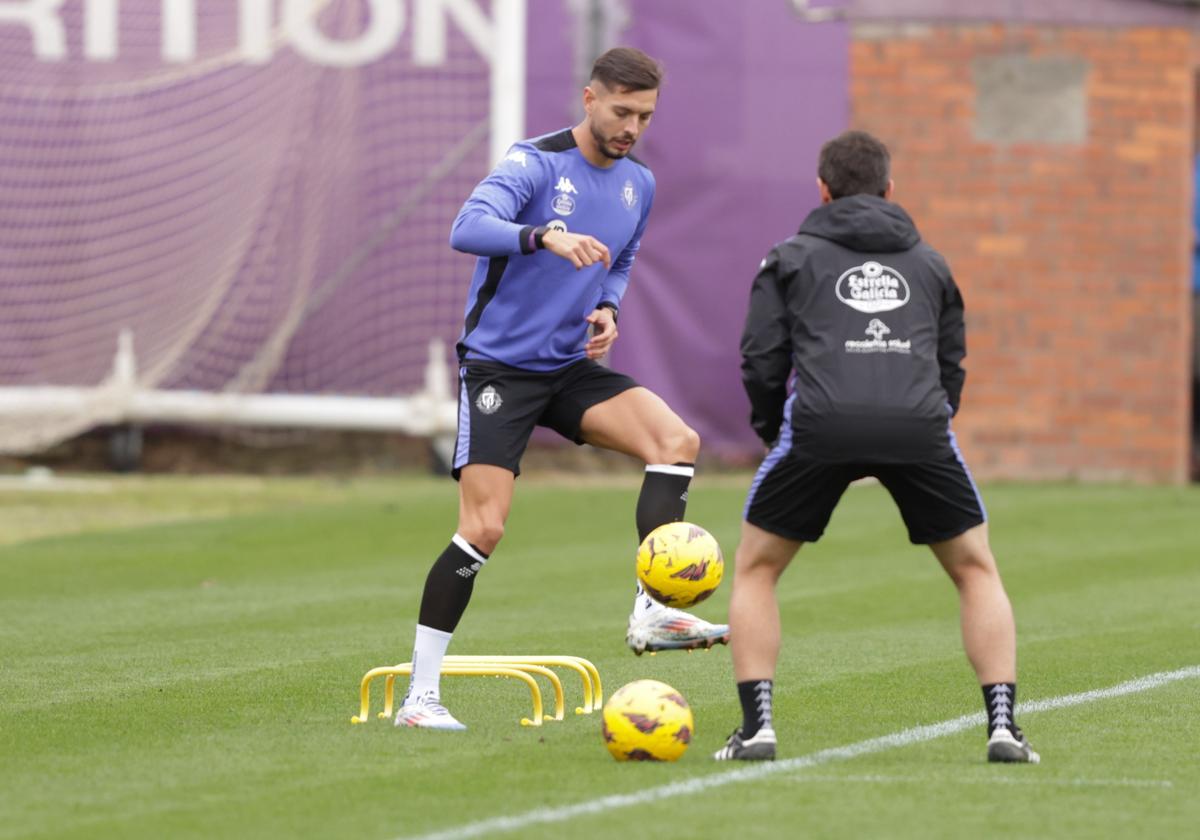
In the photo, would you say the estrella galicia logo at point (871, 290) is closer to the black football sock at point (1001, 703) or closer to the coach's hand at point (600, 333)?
the black football sock at point (1001, 703)

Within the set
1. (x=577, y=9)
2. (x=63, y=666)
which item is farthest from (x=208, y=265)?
(x=63, y=666)

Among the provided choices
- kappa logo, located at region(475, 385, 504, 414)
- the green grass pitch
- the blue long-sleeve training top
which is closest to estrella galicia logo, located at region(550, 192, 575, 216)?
the blue long-sleeve training top

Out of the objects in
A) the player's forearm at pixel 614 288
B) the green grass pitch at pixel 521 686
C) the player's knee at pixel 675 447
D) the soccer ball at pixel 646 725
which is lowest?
the green grass pitch at pixel 521 686

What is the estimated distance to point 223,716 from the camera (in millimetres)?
8188

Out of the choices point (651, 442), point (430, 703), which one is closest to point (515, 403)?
point (651, 442)

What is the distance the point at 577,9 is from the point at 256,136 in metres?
3.10

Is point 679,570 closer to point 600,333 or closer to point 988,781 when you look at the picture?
point 600,333

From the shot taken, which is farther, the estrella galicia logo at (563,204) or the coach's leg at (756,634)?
the estrella galicia logo at (563,204)

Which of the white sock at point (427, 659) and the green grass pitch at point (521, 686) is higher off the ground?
the white sock at point (427, 659)

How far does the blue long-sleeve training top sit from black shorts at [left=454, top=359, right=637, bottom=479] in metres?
0.06

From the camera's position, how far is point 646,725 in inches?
276

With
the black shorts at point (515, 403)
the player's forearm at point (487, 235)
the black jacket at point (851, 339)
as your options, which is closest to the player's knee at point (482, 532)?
the black shorts at point (515, 403)

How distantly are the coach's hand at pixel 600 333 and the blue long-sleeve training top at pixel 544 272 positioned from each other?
0.22 feet

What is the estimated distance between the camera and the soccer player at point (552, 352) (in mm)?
7992
